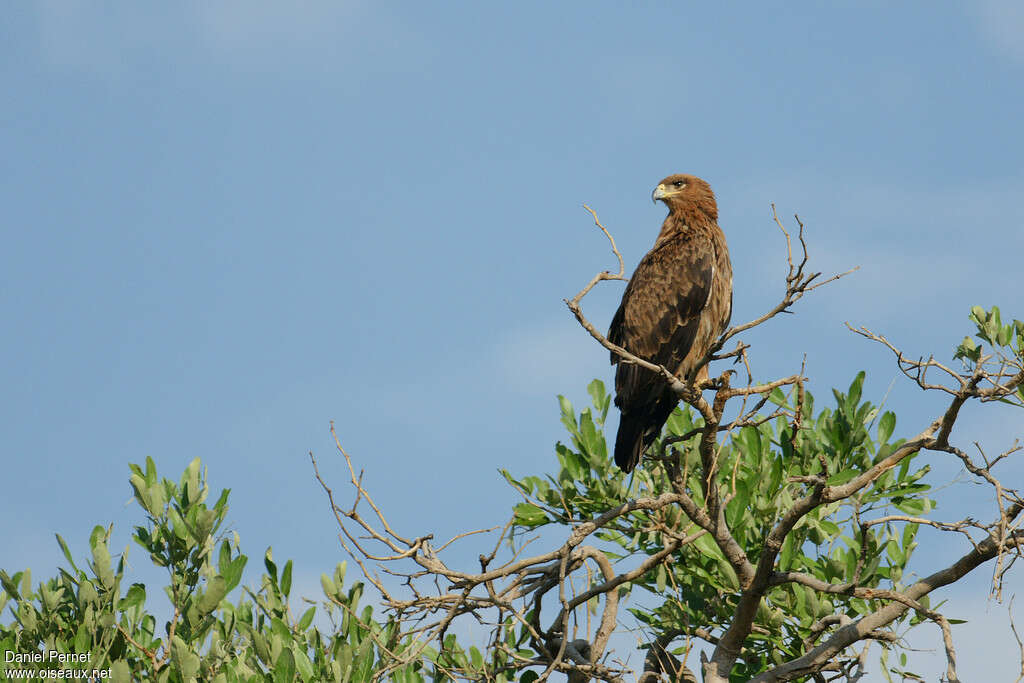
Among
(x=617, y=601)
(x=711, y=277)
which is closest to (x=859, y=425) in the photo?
(x=711, y=277)

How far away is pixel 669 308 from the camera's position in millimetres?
7230

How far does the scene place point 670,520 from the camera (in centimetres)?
655

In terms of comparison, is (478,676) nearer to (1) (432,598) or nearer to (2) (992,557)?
(1) (432,598)

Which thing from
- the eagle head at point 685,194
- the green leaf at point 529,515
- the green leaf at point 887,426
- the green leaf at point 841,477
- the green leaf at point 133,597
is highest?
the eagle head at point 685,194

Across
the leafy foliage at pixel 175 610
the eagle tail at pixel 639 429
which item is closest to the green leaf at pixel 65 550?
the leafy foliage at pixel 175 610

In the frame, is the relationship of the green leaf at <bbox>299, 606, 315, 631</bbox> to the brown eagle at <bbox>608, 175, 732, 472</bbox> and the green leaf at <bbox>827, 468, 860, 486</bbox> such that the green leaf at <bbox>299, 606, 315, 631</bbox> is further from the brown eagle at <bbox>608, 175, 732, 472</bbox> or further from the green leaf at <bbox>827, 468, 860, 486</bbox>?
the green leaf at <bbox>827, 468, 860, 486</bbox>

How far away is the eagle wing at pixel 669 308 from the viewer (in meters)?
7.18

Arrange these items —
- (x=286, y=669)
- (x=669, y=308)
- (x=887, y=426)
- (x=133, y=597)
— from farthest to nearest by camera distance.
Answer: (x=669, y=308)
(x=887, y=426)
(x=133, y=597)
(x=286, y=669)

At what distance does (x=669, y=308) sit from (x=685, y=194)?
134 cm

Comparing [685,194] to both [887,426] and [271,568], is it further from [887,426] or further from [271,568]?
[271,568]

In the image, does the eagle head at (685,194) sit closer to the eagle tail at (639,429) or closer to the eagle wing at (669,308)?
the eagle wing at (669,308)

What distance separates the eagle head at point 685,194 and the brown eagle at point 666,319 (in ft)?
0.79

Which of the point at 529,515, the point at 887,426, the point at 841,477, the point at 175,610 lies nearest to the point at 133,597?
the point at 175,610

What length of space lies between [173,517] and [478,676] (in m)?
2.15
